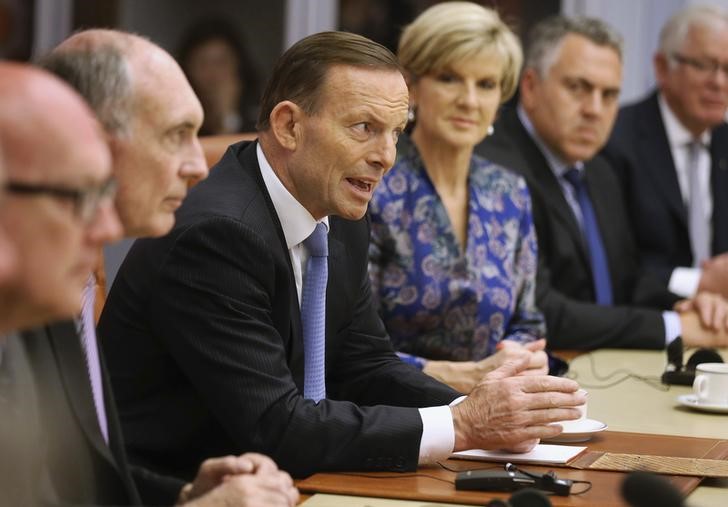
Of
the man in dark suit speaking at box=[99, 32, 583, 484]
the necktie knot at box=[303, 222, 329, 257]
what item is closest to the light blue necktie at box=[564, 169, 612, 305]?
the man in dark suit speaking at box=[99, 32, 583, 484]

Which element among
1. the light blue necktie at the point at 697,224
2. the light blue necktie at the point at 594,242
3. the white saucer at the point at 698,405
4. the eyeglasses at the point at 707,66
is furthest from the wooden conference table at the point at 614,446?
the eyeglasses at the point at 707,66

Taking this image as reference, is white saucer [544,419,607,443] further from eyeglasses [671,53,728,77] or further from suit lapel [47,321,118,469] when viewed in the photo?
eyeglasses [671,53,728,77]

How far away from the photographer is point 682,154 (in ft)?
15.0

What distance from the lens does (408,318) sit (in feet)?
9.95

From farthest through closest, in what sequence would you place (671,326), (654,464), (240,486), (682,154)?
(682,154)
(671,326)
(654,464)
(240,486)

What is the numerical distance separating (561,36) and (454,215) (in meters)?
1.16

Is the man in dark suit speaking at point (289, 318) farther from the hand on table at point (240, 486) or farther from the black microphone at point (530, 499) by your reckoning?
the black microphone at point (530, 499)

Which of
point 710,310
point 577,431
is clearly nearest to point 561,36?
point 710,310

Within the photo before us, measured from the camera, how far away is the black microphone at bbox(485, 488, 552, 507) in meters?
1.59

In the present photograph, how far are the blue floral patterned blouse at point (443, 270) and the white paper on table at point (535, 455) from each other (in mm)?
962

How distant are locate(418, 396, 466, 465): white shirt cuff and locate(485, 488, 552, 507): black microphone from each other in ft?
1.22

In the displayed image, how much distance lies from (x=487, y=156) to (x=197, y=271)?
1.89m

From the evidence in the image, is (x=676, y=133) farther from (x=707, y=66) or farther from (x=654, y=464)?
(x=654, y=464)

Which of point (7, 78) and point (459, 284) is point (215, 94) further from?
point (7, 78)
